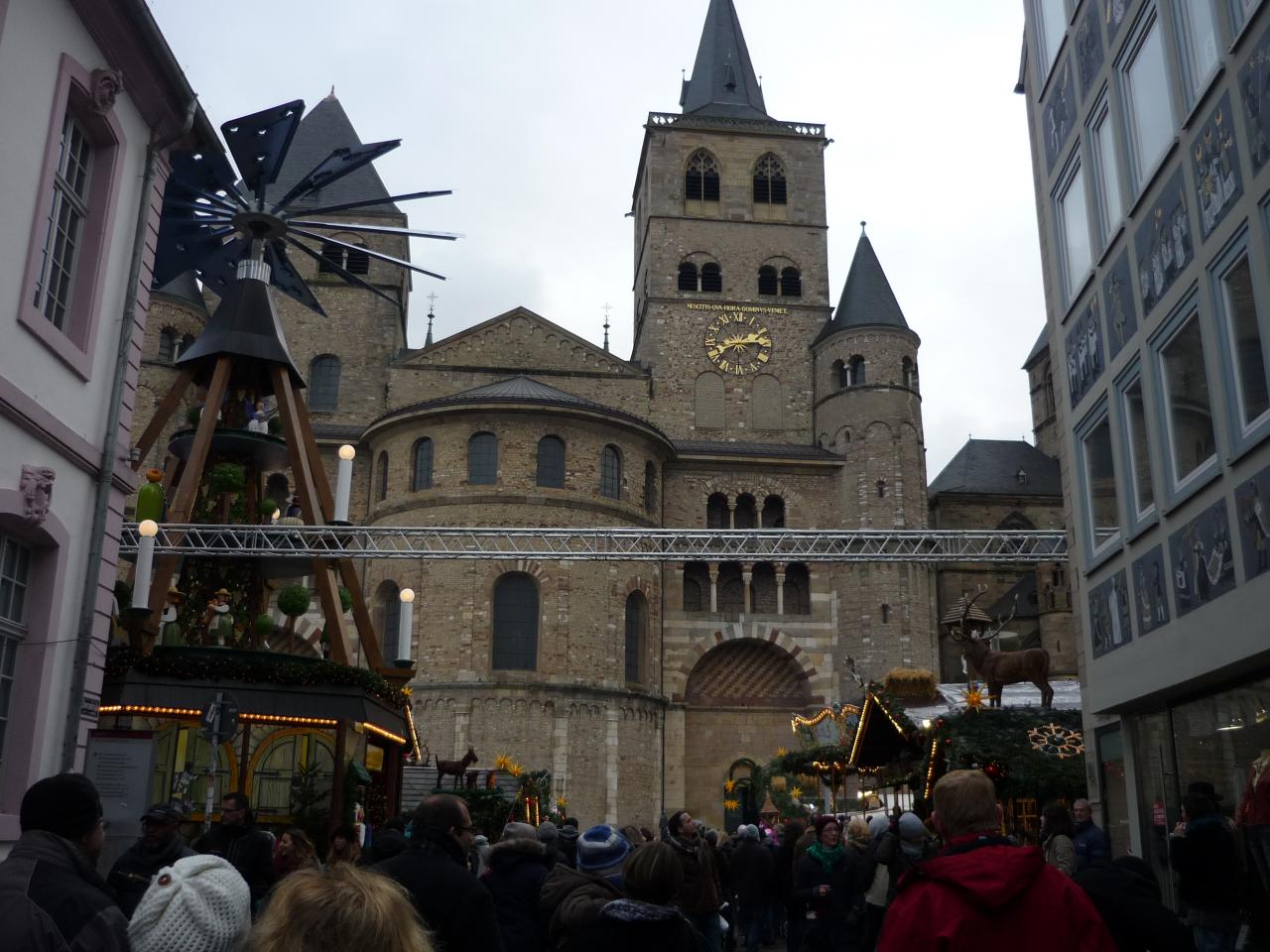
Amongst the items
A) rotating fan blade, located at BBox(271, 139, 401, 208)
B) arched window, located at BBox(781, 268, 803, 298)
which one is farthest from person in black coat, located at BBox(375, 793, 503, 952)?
arched window, located at BBox(781, 268, 803, 298)

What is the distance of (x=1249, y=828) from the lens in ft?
30.6

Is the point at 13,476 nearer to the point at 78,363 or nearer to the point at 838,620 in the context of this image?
the point at 78,363

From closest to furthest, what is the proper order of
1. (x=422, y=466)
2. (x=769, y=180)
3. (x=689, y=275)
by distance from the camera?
(x=422, y=466)
(x=689, y=275)
(x=769, y=180)

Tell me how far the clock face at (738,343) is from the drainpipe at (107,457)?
30.5m

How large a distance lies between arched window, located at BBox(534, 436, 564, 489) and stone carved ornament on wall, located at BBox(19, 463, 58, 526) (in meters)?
25.6

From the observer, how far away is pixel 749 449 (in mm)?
39344

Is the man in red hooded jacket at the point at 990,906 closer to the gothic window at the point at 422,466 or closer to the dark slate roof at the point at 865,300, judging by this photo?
the gothic window at the point at 422,466

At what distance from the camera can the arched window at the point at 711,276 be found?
42969 mm

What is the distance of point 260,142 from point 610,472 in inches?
744

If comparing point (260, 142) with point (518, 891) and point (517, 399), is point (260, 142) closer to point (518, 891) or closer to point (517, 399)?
point (518, 891)

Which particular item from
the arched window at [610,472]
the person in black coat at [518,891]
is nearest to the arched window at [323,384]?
the arched window at [610,472]

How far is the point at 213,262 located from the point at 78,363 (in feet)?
30.3

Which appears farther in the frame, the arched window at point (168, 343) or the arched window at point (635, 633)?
the arched window at point (168, 343)

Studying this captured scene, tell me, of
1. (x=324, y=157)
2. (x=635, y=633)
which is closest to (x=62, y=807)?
(x=635, y=633)
